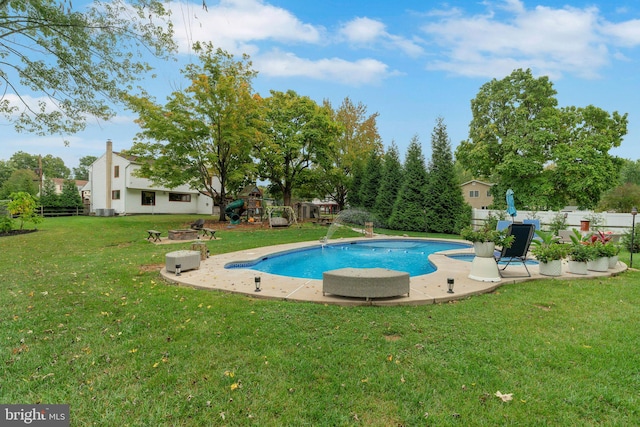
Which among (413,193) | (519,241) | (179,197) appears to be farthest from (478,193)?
(179,197)

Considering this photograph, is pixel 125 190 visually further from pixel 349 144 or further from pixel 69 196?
pixel 349 144

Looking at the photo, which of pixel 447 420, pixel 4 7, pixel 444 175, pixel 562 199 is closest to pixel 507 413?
pixel 447 420

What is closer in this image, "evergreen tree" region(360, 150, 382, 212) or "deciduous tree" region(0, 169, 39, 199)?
"evergreen tree" region(360, 150, 382, 212)

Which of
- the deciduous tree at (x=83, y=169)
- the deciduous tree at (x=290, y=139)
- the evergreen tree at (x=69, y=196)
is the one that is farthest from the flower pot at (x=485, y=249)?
the deciduous tree at (x=83, y=169)

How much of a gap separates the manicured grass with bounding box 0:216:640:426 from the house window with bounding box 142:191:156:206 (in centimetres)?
2559

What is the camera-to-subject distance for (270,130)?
22.3 metres

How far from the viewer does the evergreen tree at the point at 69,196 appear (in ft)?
87.0

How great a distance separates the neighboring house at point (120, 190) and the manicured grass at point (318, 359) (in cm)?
2461

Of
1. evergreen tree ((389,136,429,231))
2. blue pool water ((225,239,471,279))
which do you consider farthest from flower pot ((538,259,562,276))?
evergreen tree ((389,136,429,231))

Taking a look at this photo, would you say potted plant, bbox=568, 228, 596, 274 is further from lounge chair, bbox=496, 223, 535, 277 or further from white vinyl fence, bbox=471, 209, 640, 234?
white vinyl fence, bbox=471, 209, 640, 234

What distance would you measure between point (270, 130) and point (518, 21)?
1626 centimetres

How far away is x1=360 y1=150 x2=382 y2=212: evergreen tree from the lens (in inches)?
973

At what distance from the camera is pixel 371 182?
24859mm

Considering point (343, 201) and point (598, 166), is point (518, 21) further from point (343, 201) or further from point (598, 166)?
point (343, 201)
